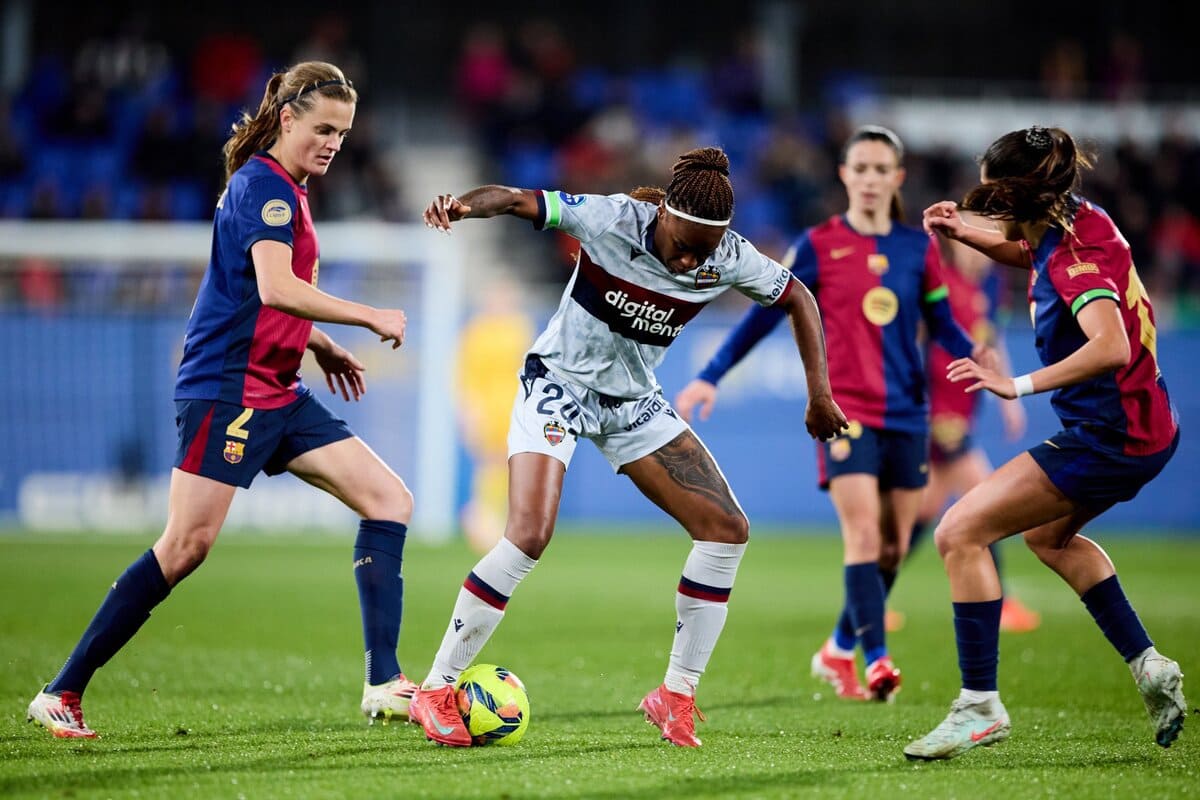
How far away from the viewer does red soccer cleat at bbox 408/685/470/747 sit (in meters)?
5.36

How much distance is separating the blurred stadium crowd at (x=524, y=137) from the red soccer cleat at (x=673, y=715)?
13260 mm

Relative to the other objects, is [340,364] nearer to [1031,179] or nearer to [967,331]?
[1031,179]

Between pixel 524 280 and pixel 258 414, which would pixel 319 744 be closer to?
pixel 258 414

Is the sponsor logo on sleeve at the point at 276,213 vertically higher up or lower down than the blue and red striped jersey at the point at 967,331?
higher up

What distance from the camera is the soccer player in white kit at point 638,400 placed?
17.6ft

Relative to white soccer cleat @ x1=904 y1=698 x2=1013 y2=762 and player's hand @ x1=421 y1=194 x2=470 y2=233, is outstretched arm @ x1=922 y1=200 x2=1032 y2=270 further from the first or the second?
player's hand @ x1=421 y1=194 x2=470 y2=233

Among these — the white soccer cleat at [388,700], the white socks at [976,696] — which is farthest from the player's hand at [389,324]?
the white socks at [976,696]

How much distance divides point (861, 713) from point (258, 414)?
2946mm

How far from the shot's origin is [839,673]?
23.5 ft

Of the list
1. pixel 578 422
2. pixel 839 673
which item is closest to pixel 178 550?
pixel 578 422

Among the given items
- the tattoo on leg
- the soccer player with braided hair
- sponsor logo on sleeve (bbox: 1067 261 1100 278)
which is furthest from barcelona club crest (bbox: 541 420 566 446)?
sponsor logo on sleeve (bbox: 1067 261 1100 278)

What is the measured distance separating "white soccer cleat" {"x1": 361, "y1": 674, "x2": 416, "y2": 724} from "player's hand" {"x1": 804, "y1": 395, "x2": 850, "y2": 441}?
195 centimetres

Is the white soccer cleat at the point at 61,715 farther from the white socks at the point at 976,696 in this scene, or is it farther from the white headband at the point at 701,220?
the white socks at the point at 976,696

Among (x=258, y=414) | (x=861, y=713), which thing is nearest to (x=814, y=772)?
(x=861, y=713)
